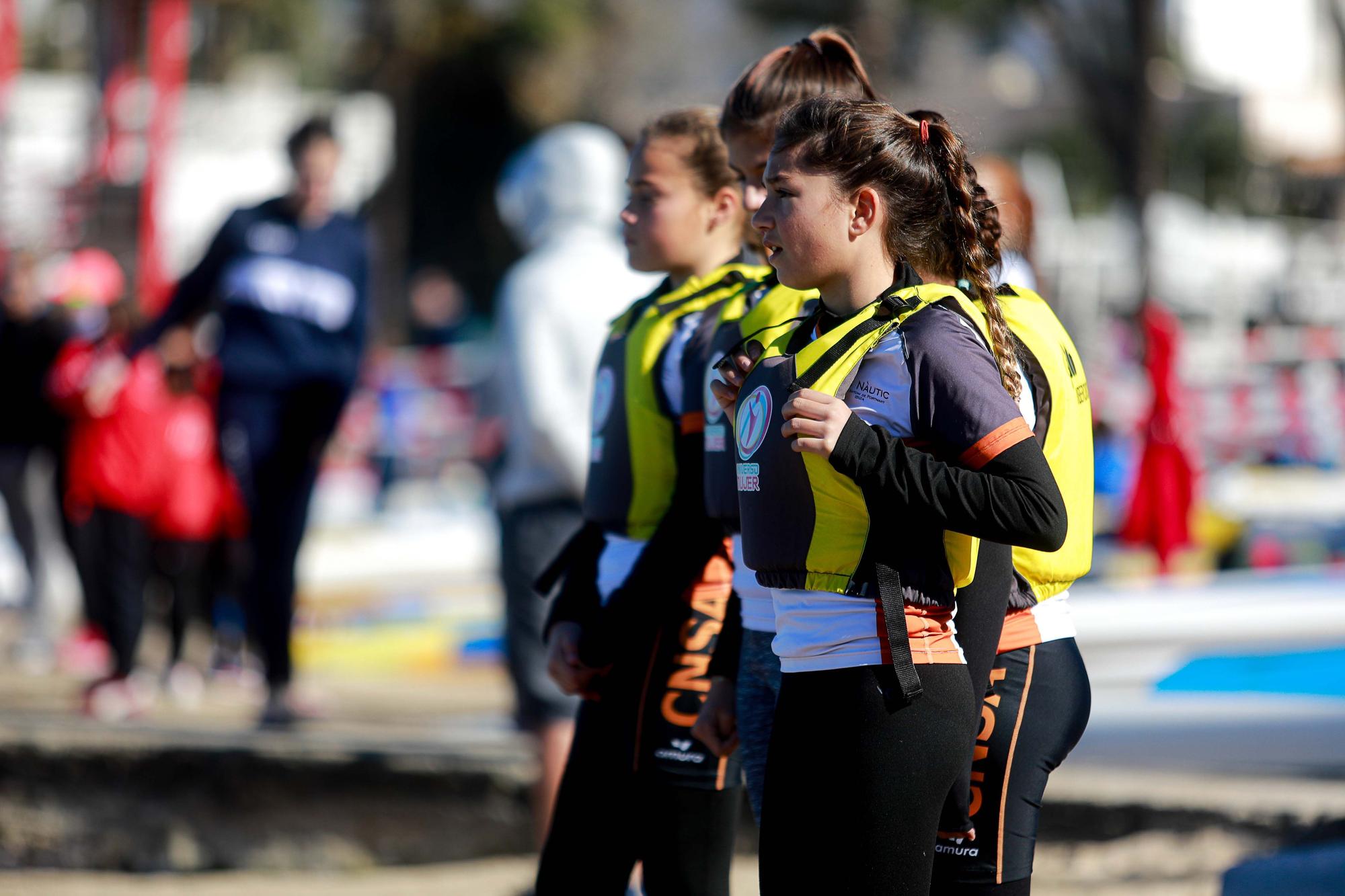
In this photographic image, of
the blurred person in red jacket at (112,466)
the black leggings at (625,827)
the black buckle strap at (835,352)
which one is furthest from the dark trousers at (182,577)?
the black buckle strap at (835,352)

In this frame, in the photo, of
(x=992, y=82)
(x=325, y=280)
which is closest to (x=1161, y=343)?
(x=325, y=280)

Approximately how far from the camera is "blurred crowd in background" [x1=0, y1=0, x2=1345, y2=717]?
7496 mm

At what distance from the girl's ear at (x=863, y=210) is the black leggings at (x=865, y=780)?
2.08 ft

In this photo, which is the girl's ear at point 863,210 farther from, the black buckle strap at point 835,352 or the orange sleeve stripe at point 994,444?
the orange sleeve stripe at point 994,444

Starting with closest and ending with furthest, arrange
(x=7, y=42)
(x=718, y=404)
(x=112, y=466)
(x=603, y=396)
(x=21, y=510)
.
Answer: (x=718, y=404)
(x=603, y=396)
(x=112, y=466)
(x=21, y=510)
(x=7, y=42)

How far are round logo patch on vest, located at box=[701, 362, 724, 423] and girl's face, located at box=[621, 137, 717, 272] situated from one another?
1.13ft

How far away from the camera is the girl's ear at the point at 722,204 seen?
118 inches

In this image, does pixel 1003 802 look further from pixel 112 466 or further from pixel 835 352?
pixel 112 466

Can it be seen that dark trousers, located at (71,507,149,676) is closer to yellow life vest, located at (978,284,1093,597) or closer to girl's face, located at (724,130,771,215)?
girl's face, located at (724,130,771,215)

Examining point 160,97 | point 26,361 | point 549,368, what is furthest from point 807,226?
point 160,97

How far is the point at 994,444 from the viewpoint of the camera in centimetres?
212

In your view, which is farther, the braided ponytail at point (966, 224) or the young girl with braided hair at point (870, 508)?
the braided ponytail at point (966, 224)

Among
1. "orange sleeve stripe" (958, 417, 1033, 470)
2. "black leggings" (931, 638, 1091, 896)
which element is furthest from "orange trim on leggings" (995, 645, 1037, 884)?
"orange sleeve stripe" (958, 417, 1033, 470)

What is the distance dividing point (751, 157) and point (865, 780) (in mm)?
1152
